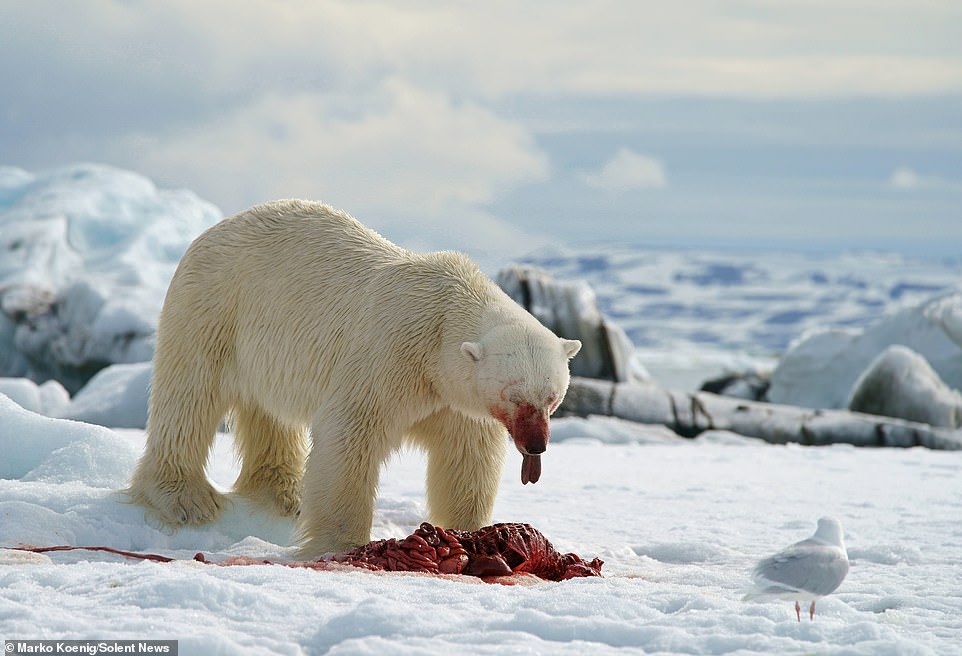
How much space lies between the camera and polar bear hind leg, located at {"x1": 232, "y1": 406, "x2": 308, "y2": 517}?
6.44 metres

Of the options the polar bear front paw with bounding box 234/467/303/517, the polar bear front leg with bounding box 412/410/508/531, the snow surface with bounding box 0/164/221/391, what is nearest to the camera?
the polar bear front leg with bounding box 412/410/508/531

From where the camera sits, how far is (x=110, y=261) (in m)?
23.3

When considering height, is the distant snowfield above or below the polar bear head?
below

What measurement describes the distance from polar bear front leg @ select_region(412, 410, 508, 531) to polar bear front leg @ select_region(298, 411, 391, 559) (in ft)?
1.37

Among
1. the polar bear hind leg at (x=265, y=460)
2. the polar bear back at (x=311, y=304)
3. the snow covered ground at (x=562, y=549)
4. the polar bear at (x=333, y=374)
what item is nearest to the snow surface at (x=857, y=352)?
the snow covered ground at (x=562, y=549)

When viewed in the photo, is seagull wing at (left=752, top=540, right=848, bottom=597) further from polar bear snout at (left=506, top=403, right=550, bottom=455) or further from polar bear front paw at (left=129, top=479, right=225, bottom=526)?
polar bear front paw at (left=129, top=479, right=225, bottom=526)

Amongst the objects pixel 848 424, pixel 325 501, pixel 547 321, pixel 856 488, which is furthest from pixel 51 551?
pixel 547 321

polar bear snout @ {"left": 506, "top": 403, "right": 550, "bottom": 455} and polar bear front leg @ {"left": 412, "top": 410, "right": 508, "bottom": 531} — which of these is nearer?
polar bear snout @ {"left": 506, "top": 403, "right": 550, "bottom": 455}

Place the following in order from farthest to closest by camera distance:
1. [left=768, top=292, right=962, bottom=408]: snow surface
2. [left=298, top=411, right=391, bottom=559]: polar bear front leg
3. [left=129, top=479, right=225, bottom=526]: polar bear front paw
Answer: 1. [left=768, top=292, right=962, bottom=408]: snow surface
2. [left=129, top=479, right=225, bottom=526]: polar bear front paw
3. [left=298, top=411, right=391, bottom=559]: polar bear front leg

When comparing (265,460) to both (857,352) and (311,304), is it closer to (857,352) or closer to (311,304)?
(311,304)

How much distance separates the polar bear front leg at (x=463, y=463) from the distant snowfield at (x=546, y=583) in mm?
395

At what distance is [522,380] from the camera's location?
498 cm

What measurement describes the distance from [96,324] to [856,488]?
15.8 meters

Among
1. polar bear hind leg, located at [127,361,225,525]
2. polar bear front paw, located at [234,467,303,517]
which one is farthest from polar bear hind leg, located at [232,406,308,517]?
polar bear hind leg, located at [127,361,225,525]
